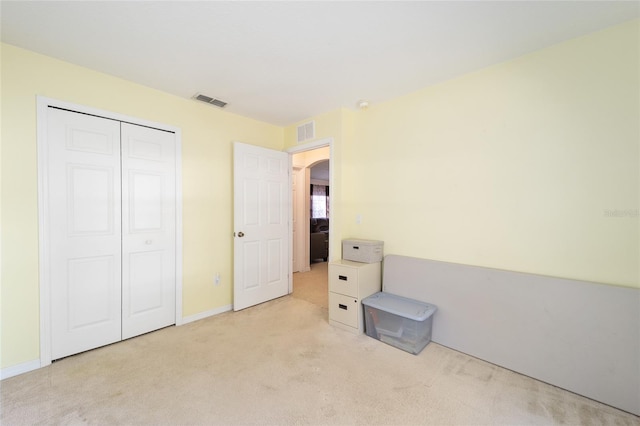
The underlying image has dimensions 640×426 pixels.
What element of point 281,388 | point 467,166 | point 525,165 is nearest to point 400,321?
point 281,388

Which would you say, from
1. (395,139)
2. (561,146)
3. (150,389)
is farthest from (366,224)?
(150,389)

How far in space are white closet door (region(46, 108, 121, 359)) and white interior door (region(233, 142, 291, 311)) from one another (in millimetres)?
1157

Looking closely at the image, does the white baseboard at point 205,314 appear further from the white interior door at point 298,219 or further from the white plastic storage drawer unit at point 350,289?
the white interior door at point 298,219

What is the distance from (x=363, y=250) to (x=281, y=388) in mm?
1468

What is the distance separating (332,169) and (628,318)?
2.59 m

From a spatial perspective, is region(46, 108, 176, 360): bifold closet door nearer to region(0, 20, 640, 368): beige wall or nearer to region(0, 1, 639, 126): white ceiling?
region(0, 20, 640, 368): beige wall

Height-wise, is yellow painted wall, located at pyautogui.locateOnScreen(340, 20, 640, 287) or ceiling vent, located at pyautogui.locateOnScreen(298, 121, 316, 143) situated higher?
ceiling vent, located at pyautogui.locateOnScreen(298, 121, 316, 143)

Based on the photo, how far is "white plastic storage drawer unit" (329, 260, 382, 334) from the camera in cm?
256

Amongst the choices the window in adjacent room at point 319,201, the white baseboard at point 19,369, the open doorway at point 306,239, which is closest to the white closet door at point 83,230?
the white baseboard at point 19,369

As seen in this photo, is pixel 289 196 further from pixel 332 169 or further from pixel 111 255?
pixel 111 255

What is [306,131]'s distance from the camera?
133 inches

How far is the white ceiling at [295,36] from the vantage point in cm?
155

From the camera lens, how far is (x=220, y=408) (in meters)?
1.61

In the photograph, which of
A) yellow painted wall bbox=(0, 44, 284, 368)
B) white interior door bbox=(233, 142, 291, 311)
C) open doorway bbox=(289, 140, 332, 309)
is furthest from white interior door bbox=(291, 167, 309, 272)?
yellow painted wall bbox=(0, 44, 284, 368)
